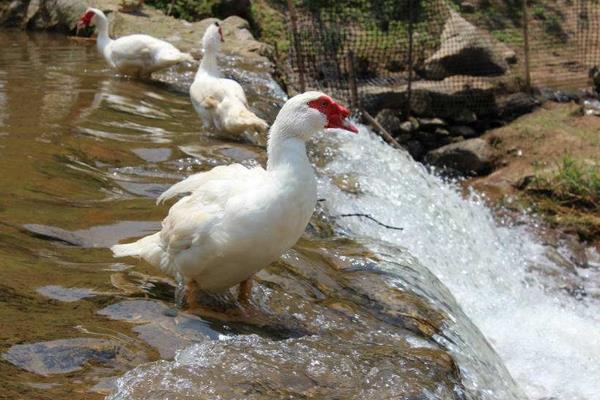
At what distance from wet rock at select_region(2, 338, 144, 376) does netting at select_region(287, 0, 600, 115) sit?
26.0 feet

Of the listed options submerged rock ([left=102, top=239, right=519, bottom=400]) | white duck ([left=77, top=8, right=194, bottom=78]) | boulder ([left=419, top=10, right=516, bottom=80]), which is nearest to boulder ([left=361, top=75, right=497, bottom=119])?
boulder ([left=419, top=10, right=516, bottom=80])

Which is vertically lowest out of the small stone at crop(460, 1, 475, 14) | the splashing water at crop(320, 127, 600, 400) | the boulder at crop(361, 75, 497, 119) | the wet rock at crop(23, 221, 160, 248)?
the splashing water at crop(320, 127, 600, 400)

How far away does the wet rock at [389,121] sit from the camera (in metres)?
12.4

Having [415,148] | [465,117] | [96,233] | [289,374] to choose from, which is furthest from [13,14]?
[289,374]

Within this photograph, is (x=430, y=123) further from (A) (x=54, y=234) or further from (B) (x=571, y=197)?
(A) (x=54, y=234)

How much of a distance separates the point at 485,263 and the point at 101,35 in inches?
208

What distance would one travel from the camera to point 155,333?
3.98 m

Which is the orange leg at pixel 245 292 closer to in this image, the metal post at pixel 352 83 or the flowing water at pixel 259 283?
the flowing water at pixel 259 283

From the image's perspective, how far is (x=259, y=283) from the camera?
4.95 metres

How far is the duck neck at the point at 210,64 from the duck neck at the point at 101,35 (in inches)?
95.2

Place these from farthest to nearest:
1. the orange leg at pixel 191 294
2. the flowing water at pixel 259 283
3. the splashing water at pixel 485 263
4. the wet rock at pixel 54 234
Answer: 1. the splashing water at pixel 485 263
2. the wet rock at pixel 54 234
3. the orange leg at pixel 191 294
4. the flowing water at pixel 259 283

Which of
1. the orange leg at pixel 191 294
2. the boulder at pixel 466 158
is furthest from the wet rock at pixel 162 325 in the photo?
the boulder at pixel 466 158

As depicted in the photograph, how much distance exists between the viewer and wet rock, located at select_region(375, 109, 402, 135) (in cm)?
1239

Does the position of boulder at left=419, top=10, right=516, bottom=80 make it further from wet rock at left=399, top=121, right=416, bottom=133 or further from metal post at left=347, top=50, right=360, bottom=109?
metal post at left=347, top=50, right=360, bottom=109
